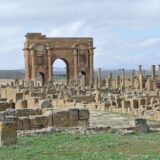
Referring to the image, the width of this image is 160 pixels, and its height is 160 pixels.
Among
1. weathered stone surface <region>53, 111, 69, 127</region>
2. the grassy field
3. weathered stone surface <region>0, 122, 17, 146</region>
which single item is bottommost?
the grassy field

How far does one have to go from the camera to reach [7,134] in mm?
13516

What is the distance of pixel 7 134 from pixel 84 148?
210 cm

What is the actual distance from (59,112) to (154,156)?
779cm

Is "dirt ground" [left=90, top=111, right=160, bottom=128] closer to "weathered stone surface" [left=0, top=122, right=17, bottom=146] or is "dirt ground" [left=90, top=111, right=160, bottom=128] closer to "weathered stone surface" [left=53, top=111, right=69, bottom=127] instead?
"weathered stone surface" [left=53, top=111, right=69, bottom=127]

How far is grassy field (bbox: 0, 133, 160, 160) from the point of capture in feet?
37.4

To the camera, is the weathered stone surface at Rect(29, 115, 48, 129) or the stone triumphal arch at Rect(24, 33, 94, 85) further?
the stone triumphal arch at Rect(24, 33, 94, 85)

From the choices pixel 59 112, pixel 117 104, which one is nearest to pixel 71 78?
pixel 117 104

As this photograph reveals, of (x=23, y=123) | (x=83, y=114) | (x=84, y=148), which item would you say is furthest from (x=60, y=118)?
(x=84, y=148)

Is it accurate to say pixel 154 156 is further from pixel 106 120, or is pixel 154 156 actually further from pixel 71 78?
pixel 71 78

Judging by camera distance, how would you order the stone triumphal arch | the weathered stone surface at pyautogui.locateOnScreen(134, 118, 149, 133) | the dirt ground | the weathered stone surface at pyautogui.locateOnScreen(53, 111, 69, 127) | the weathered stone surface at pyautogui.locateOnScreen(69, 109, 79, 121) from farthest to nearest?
the stone triumphal arch, the dirt ground, the weathered stone surface at pyautogui.locateOnScreen(69, 109, 79, 121), the weathered stone surface at pyautogui.locateOnScreen(53, 111, 69, 127), the weathered stone surface at pyautogui.locateOnScreen(134, 118, 149, 133)

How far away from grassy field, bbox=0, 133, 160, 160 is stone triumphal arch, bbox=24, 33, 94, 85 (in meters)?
56.3

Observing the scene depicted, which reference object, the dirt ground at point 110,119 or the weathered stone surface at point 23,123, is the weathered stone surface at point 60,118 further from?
the dirt ground at point 110,119

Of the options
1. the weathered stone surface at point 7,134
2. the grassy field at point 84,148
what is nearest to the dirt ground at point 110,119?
the grassy field at point 84,148

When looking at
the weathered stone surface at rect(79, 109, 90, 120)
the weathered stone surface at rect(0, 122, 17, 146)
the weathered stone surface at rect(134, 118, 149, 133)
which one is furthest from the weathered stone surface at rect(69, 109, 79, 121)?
the weathered stone surface at rect(0, 122, 17, 146)
